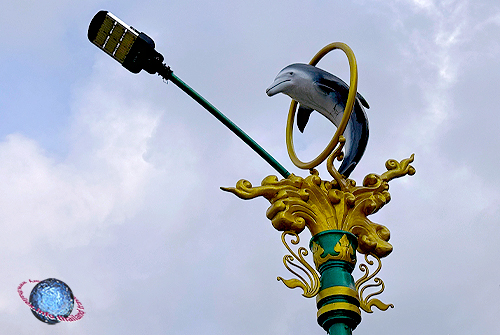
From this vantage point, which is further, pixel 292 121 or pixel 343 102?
pixel 292 121

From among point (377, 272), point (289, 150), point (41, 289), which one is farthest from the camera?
point (289, 150)

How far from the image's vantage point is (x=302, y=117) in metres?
7.90

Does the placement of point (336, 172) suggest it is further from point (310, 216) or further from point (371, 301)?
point (371, 301)

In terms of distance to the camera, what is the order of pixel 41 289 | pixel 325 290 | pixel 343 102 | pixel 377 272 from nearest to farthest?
pixel 41 289 → pixel 325 290 → pixel 377 272 → pixel 343 102

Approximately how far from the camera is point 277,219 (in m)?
6.37

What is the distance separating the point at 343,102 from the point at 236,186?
1.42 meters

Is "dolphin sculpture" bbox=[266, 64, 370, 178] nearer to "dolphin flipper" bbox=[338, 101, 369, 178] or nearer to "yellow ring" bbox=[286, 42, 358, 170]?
"dolphin flipper" bbox=[338, 101, 369, 178]

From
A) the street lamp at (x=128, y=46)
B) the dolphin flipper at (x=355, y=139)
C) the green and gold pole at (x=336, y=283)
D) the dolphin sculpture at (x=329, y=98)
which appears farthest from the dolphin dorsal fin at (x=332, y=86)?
the green and gold pole at (x=336, y=283)

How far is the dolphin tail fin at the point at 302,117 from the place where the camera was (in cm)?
785

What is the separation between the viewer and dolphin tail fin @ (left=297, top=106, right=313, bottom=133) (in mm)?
7852

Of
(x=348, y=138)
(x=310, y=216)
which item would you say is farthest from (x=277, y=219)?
Answer: (x=348, y=138)

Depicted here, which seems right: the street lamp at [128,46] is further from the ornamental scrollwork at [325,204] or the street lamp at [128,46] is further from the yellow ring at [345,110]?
the yellow ring at [345,110]

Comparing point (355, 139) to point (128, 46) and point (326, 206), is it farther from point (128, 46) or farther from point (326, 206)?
point (128, 46)

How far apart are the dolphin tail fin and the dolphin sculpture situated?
0.90 ft
